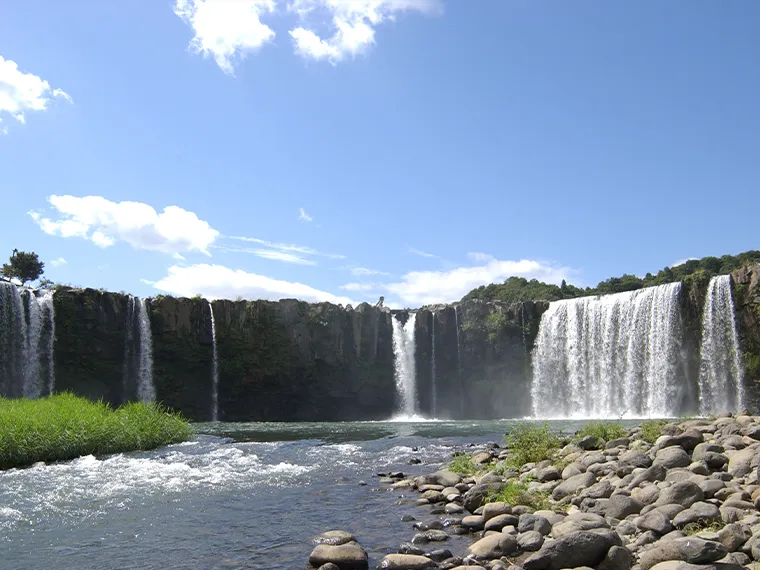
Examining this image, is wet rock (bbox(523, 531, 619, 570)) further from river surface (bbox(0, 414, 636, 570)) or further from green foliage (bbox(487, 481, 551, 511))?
green foliage (bbox(487, 481, 551, 511))

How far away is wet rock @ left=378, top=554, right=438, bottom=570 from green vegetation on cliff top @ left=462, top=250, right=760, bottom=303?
63335mm

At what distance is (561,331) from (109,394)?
31938 millimetres

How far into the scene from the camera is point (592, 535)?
24.8ft

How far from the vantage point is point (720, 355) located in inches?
1436

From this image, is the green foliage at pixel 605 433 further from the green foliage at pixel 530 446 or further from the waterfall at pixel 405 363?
the waterfall at pixel 405 363

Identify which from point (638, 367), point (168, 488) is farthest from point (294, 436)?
point (638, 367)

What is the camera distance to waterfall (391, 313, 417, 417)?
48.6 metres

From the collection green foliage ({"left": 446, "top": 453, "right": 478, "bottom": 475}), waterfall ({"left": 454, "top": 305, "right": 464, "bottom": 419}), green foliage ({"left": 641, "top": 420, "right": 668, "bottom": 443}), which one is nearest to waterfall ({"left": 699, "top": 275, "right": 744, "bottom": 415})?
waterfall ({"left": 454, "top": 305, "right": 464, "bottom": 419})

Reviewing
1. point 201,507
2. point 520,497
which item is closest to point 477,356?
point 201,507

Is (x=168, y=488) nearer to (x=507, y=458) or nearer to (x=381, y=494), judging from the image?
(x=381, y=494)

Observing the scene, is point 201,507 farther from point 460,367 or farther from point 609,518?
point 460,367

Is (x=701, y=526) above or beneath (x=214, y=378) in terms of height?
beneath

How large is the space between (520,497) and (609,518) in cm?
194

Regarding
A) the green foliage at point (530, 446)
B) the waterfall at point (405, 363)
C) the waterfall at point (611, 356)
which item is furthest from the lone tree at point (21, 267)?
the green foliage at point (530, 446)
